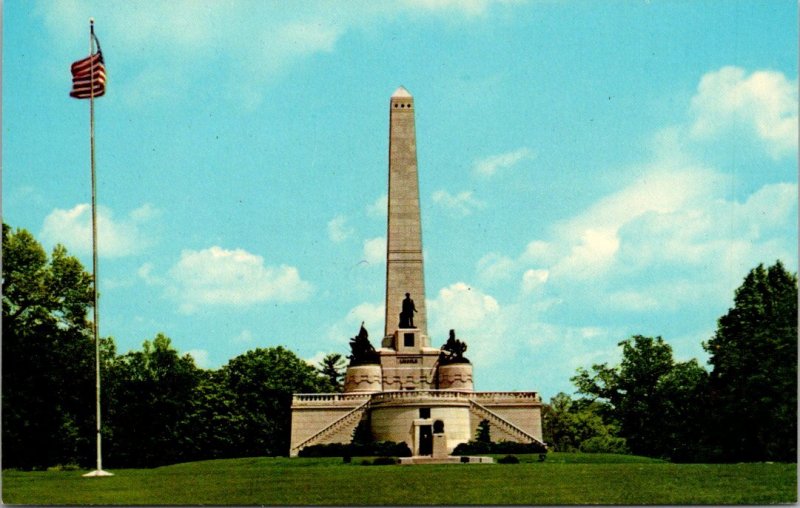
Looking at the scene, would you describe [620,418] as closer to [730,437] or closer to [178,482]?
[730,437]

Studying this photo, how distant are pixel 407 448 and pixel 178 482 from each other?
69.9ft

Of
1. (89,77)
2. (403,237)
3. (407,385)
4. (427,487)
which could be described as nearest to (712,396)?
(407,385)

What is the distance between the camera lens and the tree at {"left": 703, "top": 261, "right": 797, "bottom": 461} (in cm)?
4553

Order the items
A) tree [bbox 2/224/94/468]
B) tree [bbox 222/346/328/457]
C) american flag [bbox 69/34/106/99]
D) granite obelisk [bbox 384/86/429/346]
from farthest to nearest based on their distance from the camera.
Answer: tree [bbox 222/346/328/457] < granite obelisk [bbox 384/86/429/346] < tree [bbox 2/224/94/468] < american flag [bbox 69/34/106/99]

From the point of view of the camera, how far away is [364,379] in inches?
2625

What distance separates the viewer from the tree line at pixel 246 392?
47.0m

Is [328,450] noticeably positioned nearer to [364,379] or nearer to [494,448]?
[494,448]

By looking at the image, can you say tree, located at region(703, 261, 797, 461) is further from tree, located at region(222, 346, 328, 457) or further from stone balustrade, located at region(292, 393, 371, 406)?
tree, located at region(222, 346, 328, 457)

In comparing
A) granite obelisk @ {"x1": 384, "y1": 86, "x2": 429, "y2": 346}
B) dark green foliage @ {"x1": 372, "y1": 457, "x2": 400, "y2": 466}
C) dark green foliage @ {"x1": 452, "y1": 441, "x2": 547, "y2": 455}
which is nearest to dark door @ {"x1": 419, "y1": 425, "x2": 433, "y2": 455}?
dark green foliage @ {"x1": 452, "y1": 441, "x2": 547, "y2": 455}

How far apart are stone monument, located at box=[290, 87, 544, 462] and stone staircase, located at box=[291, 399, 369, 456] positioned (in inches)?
2.2

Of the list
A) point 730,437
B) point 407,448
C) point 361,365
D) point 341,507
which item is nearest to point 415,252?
point 361,365


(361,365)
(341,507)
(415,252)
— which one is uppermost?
(415,252)

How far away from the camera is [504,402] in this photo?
64.5 meters

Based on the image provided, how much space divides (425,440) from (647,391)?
75.7 ft
